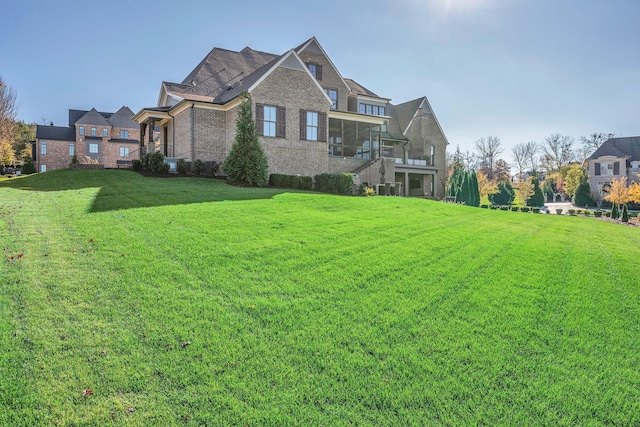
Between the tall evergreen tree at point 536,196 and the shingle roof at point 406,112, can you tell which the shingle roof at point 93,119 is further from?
the tall evergreen tree at point 536,196

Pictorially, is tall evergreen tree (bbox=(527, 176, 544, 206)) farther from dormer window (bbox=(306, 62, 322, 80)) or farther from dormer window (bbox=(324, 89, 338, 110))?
dormer window (bbox=(306, 62, 322, 80))

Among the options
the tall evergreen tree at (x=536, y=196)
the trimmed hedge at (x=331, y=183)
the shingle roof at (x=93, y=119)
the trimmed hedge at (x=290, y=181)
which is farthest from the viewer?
the shingle roof at (x=93, y=119)

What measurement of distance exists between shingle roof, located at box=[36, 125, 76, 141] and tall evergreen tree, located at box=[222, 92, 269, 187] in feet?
161

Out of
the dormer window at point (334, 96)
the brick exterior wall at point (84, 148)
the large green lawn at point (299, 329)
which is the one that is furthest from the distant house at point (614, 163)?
the brick exterior wall at point (84, 148)

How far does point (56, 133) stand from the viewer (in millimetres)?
54906

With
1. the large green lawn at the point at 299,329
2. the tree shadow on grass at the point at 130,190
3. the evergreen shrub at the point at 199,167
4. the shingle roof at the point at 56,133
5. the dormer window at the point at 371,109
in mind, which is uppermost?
the shingle roof at the point at 56,133

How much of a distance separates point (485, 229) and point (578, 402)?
7937 mm

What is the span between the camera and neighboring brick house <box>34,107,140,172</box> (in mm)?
53656

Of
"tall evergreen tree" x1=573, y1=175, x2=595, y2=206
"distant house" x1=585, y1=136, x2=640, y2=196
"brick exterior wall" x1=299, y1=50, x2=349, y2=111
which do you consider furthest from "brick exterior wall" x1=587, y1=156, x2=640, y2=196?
"brick exterior wall" x1=299, y1=50, x2=349, y2=111

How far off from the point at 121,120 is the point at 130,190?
170 feet

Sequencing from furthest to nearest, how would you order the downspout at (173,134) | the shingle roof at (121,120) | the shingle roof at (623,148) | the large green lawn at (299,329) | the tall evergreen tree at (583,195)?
the shingle roof at (121,120)
the shingle roof at (623,148)
the tall evergreen tree at (583,195)
the downspout at (173,134)
the large green lawn at (299,329)

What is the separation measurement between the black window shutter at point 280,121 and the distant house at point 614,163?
4661cm

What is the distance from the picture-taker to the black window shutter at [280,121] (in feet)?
69.9

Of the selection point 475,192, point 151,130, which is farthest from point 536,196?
point 151,130
